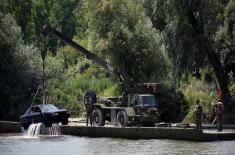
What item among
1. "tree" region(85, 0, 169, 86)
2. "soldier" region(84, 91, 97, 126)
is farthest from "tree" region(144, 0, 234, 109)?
"tree" region(85, 0, 169, 86)

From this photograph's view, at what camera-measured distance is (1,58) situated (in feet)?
169

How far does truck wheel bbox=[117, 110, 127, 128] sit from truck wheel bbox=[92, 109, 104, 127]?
4.38ft

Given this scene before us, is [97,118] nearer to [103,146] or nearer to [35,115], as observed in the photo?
[35,115]

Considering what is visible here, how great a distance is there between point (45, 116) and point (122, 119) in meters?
4.71

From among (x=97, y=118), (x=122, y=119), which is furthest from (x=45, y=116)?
(x=122, y=119)

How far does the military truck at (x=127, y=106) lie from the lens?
3816 centimetres

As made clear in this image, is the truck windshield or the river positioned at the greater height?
the truck windshield

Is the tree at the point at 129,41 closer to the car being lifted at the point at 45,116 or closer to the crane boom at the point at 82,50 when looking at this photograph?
the crane boom at the point at 82,50

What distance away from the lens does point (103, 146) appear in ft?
108

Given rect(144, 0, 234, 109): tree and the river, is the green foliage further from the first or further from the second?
rect(144, 0, 234, 109): tree

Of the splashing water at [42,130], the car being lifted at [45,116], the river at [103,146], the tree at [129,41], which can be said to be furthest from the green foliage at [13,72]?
the river at [103,146]

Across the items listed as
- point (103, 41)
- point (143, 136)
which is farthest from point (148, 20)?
point (143, 136)

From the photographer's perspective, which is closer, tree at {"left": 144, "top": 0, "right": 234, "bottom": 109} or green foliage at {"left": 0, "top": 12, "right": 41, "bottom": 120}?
tree at {"left": 144, "top": 0, "right": 234, "bottom": 109}

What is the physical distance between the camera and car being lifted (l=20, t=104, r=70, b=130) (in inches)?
1608
